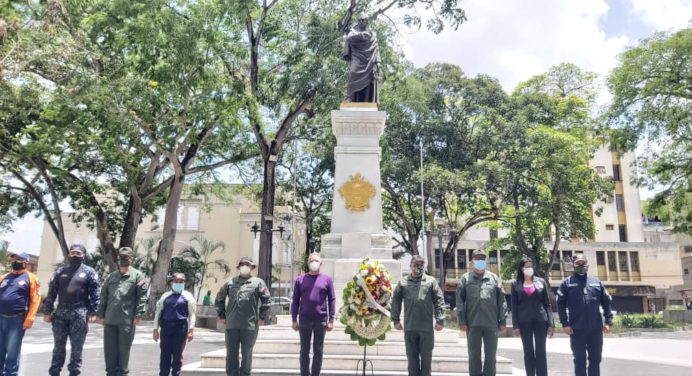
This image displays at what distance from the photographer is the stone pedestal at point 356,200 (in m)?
11.0

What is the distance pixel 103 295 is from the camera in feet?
21.9

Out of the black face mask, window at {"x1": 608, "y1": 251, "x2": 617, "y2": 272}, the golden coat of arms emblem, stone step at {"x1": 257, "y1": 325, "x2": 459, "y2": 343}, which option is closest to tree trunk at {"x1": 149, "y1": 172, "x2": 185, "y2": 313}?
the golden coat of arms emblem

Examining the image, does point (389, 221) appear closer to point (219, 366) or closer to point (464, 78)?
point (464, 78)

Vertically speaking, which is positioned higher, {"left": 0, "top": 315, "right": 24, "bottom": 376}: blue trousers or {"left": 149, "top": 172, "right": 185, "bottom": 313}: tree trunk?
{"left": 149, "top": 172, "right": 185, "bottom": 313}: tree trunk

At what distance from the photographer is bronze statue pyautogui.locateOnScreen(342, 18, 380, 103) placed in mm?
12672

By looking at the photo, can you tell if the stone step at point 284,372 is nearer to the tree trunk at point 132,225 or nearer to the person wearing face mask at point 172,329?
the person wearing face mask at point 172,329

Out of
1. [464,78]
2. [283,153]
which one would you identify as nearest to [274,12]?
[283,153]

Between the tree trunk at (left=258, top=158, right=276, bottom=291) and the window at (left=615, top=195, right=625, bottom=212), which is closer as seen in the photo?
the tree trunk at (left=258, top=158, right=276, bottom=291)

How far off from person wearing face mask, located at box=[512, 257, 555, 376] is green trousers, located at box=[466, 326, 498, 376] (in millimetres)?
386

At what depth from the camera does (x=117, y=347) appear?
6531 millimetres

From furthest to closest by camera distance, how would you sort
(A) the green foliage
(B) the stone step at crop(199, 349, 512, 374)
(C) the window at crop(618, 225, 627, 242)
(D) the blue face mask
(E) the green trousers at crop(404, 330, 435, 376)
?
(C) the window at crop(618, 225, 627, 242) < (A) the green foliage < (B) the stone step at crop(199, 349, 512, 374) < (D) the blue face mask < (E) the green trousers at crop(404, 330, 435, 376)

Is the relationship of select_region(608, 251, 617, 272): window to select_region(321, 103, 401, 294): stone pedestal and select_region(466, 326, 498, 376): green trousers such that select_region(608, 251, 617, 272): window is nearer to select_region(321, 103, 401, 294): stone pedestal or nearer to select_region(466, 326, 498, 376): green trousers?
select_region(321, 103, 401, 294): stone pedestal

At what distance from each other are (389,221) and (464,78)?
30.1ft

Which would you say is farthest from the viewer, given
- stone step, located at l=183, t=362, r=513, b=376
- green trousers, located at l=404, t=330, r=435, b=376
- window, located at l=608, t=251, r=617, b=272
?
window, located at l=608, t=251, r=617, b=272
